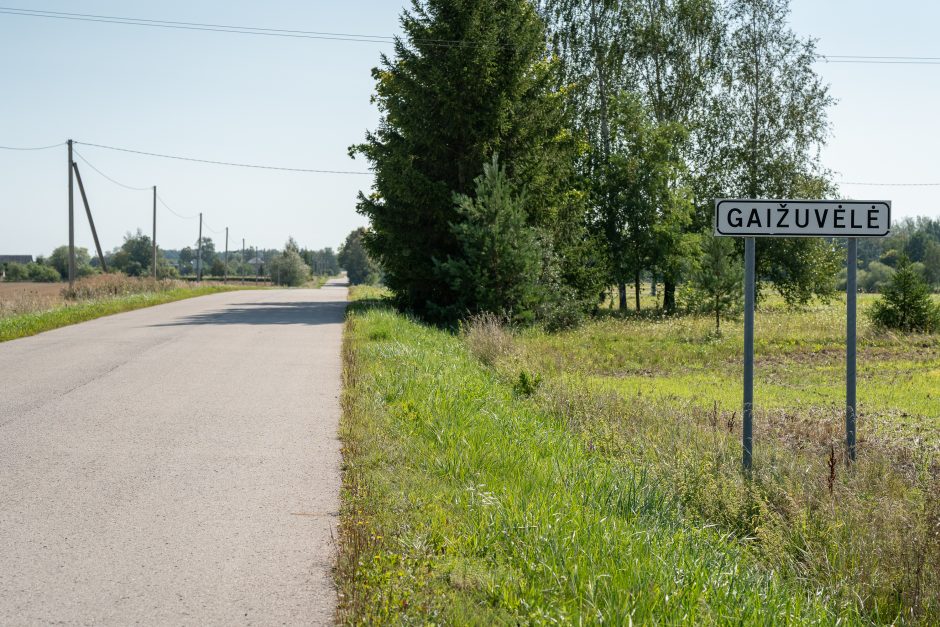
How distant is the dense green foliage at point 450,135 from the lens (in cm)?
2311

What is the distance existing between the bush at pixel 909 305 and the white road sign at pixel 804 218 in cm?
2014

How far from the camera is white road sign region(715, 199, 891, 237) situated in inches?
252

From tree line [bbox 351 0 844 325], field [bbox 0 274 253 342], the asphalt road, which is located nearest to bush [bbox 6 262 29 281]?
field [bbox 0 274 253 342]

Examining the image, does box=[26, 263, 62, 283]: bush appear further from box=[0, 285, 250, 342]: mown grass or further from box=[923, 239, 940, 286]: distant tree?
box=[923, 239, 940, 286]: distant tree

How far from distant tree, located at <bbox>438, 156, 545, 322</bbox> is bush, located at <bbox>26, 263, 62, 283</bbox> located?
90.8 meters

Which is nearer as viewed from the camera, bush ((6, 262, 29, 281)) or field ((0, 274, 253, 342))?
field ((0, 274, 253, 342))

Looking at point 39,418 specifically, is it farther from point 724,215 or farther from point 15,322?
point 15,322

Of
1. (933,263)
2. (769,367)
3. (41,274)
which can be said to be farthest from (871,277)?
(41,274)

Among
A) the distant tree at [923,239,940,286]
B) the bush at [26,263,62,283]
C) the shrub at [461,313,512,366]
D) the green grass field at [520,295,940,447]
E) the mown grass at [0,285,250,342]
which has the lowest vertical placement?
the green grass field at [520,295,940,447]

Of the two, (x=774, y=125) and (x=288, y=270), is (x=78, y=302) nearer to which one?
(x=774, y=125)

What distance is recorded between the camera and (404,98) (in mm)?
24359

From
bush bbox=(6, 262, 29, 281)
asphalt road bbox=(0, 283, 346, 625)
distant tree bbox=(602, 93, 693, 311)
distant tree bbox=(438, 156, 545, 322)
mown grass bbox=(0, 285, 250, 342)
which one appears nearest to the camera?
asphalt road bbox=(0, 283, 346, 625)

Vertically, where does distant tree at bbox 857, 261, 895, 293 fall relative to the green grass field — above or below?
above

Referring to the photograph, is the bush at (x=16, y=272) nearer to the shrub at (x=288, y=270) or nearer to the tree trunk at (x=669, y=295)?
the shrub at (x=288, y=270)
